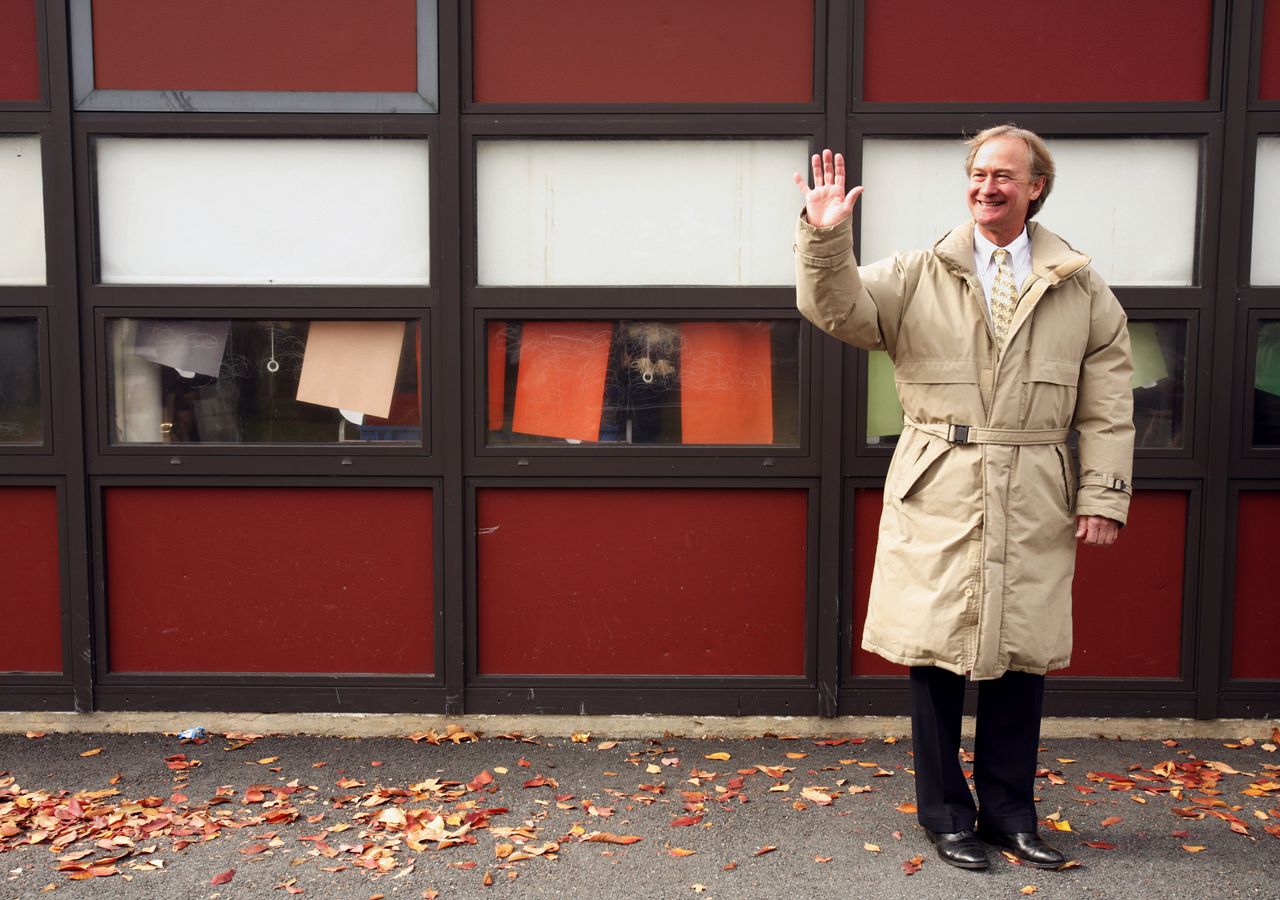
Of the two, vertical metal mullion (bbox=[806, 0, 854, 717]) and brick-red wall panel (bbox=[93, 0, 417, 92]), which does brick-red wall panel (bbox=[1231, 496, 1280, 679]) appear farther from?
brick-red wall panel (bbox=[93, 0, 417, 92])

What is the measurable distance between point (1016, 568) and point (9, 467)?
3.92 m

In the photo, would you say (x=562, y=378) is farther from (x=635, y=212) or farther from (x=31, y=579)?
(x=31, y=579)

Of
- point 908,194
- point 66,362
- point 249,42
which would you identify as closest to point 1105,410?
point 908,194

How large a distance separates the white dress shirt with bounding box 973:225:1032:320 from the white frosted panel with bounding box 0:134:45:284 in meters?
3.61

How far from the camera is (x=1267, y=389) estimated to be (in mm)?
4648

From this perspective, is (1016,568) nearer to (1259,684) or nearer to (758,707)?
(758,707)

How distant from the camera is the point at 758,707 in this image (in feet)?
15.6

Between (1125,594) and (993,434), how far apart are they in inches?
68.1

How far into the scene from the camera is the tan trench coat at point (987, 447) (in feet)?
11.1

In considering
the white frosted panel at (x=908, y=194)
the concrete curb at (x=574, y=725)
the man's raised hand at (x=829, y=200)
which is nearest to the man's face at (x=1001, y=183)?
the man's raised hand at (x=829, y=200)

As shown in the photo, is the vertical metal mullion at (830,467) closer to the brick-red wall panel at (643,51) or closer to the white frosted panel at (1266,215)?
the brick-red wall panel at (643,51)

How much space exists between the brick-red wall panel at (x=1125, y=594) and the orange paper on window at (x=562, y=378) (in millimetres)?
1165

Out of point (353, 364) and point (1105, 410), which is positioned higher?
point (353, 364)

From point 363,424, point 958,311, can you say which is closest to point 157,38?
point 363,424
